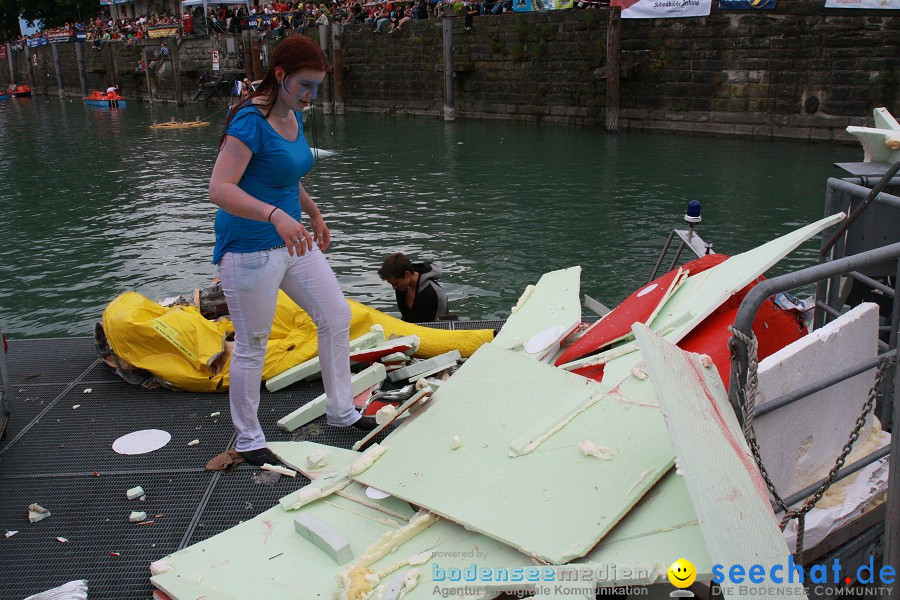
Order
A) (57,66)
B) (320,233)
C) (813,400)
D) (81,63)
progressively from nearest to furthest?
(813,400)
(320,233)
(81,63)
(57,66)

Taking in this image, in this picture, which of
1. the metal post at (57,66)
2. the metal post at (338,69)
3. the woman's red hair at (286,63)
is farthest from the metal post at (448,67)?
the metal post at (57,66)

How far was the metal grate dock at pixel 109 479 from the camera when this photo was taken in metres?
2.94

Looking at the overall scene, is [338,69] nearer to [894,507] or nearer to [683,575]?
[894,507]

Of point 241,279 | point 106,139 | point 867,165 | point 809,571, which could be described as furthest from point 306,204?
point 106,139

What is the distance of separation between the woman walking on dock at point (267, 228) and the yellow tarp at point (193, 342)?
3.24ft

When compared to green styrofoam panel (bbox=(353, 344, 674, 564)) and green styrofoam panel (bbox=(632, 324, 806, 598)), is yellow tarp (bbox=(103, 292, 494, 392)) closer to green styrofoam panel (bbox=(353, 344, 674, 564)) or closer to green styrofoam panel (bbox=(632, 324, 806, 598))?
green styrofoam panel (bbox=(353, 344, 674, 564))

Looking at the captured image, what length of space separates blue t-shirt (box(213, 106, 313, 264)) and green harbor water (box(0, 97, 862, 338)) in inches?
198

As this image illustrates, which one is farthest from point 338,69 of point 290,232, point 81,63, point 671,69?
point 290,232

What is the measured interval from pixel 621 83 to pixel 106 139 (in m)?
16.7

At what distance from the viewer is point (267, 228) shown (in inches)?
129

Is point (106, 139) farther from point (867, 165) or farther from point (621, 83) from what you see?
point (867, 165)

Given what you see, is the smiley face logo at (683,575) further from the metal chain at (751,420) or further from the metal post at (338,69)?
the metal post at (338,69)

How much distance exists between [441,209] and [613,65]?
10.0 meters

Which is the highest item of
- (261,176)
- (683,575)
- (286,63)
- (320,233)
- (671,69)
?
(671,69)
